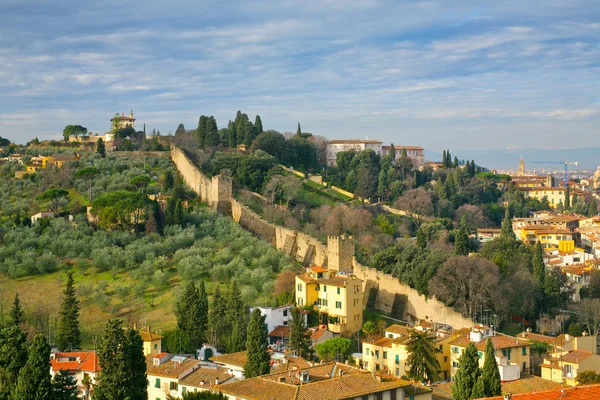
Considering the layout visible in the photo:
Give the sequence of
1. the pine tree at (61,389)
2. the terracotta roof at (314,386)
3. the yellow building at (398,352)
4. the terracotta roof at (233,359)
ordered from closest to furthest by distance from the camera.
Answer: the pine tree at (61,389), the terracotta roof at (314,386), the terracotta roof at (233,359), the yellow building at (398,352)

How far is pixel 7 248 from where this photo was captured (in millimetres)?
46438

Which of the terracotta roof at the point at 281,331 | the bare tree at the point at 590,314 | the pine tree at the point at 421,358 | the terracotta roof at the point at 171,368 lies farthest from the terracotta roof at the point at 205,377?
the bare tree at the point at 590,314

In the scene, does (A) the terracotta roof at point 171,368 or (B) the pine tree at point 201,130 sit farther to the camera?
(B) the pine tree at point 201,130

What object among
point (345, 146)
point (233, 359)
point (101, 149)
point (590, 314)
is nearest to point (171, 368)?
point (233, 359)

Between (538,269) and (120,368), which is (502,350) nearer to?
(538,269)

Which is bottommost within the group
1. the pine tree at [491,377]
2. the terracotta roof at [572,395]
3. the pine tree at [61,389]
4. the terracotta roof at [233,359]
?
the terracotta roof at [233,359]

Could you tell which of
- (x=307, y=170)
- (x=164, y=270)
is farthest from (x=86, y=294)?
(x=307, y=170)

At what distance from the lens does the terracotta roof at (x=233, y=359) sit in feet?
97.0

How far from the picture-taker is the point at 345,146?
3280 inches

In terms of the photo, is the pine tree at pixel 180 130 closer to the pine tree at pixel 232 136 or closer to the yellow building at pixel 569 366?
the pine tree at pixel 232 136

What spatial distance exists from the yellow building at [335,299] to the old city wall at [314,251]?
1701 millimetres

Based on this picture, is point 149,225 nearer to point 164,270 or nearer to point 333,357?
point 164,270

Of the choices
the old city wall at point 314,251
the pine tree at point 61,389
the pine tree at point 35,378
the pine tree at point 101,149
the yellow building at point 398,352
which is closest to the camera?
the pine tree at point 35,378

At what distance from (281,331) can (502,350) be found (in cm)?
964
